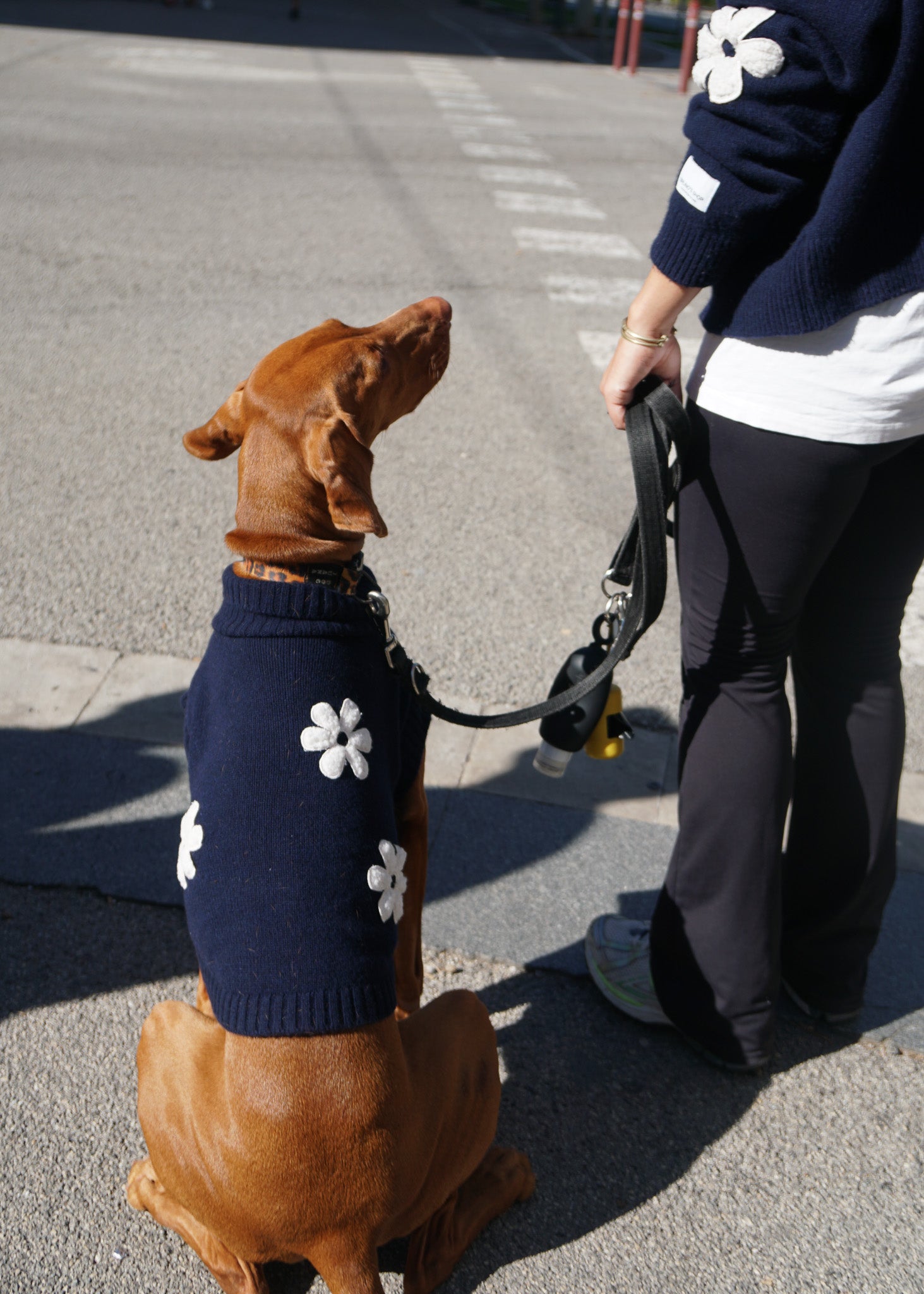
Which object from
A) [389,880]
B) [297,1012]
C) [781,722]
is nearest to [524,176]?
[781,722]

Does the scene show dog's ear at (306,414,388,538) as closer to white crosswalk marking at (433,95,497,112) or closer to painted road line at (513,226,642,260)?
painted road line at (513,226,642,260)

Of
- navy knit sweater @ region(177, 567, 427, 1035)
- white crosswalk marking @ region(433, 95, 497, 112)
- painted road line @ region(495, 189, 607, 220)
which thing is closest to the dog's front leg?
navy knit sweater @ region(177, 567, 427, 1035)

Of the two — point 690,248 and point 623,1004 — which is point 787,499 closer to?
point 690,248

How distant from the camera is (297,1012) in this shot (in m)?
1.62

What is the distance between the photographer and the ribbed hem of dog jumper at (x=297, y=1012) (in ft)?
5.31

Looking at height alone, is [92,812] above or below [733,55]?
below

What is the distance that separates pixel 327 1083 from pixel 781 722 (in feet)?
3.59

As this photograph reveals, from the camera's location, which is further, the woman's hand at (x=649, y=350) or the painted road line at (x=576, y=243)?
the painted road line at (x=576, y=243)

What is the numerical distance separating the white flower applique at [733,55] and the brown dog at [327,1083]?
778 mm

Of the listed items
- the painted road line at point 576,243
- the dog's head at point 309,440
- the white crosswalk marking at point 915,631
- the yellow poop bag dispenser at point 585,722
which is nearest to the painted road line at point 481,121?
the painted road line at point 576,243

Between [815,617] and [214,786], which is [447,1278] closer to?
[214,786]

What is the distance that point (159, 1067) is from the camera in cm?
174

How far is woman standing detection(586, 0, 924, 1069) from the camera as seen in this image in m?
1.61

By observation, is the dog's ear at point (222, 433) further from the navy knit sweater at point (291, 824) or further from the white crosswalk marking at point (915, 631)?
the white crosswalk marking at point (915, 631)
